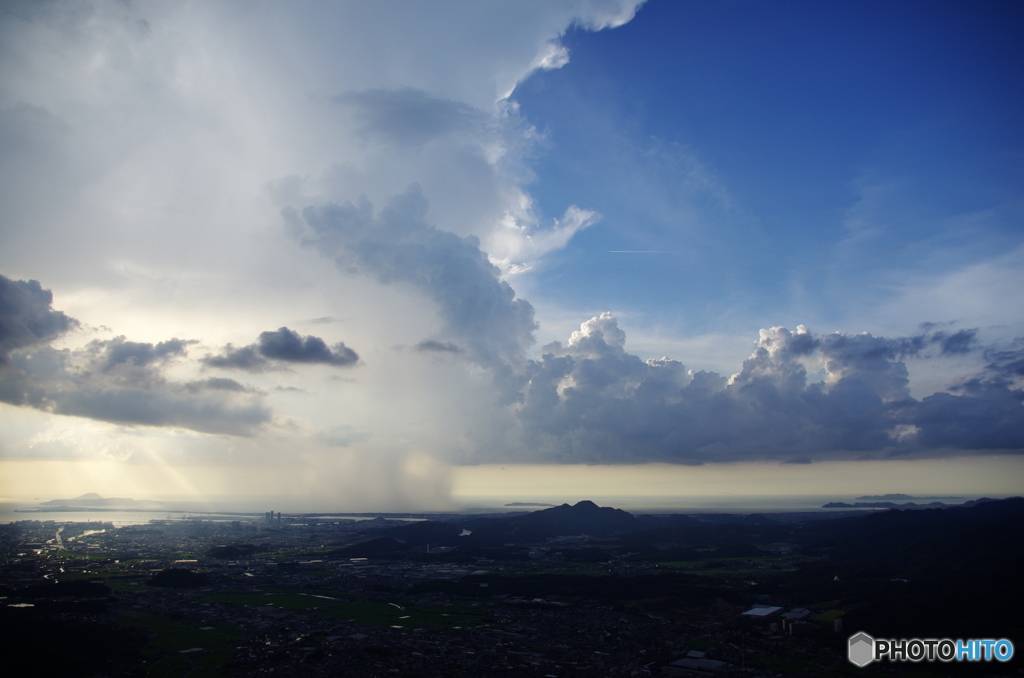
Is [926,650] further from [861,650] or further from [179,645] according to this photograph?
[179,645]

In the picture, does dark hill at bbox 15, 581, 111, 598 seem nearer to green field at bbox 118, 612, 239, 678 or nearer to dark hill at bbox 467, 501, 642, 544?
green field at bbox 118, 612, 239, 678

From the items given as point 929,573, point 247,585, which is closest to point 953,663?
point 929,573

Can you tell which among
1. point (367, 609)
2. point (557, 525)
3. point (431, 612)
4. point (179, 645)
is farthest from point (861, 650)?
point (557, 525)

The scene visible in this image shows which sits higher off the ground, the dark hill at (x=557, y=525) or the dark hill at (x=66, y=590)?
the dark hill at (x=66, y=590)

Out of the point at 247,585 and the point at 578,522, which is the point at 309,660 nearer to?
the point at 247,585

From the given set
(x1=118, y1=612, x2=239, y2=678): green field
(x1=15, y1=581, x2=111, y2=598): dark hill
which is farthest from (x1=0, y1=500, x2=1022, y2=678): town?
(x1=15, y1=581, x2=111, y2=598): dark hill

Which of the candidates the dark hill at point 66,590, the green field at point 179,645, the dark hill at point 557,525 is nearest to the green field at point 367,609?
the green field at point 179,645

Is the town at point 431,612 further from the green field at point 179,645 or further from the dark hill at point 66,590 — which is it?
the dark hill at point 66,590
